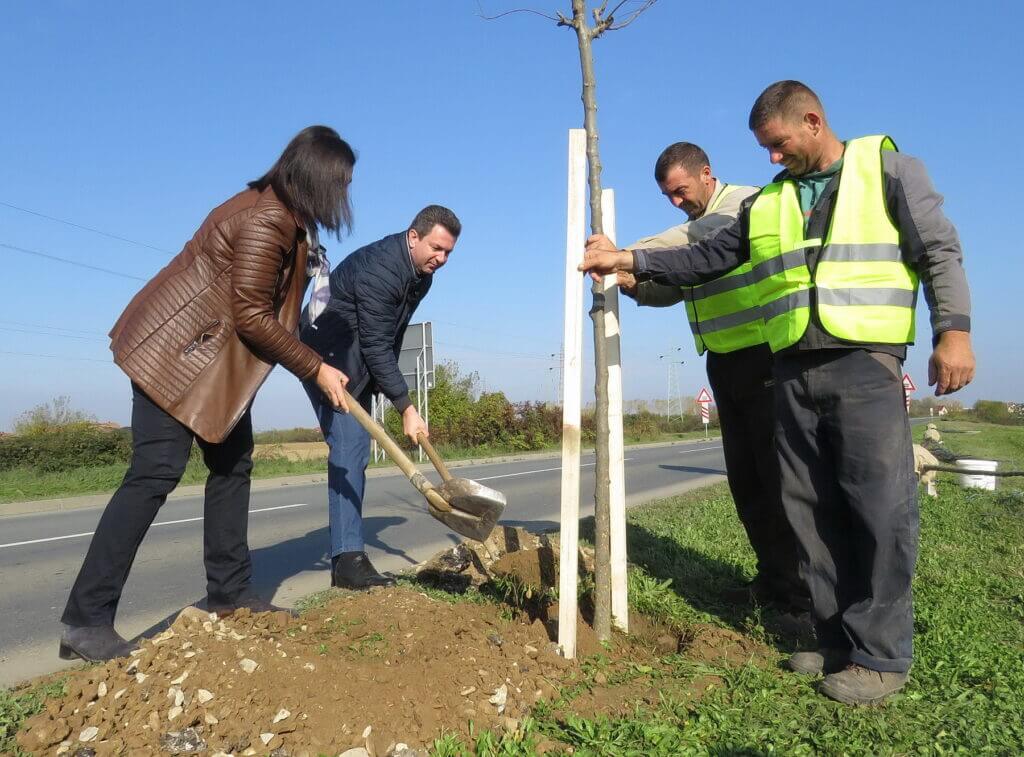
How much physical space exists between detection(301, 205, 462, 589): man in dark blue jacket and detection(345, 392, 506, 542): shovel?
0.55 metres

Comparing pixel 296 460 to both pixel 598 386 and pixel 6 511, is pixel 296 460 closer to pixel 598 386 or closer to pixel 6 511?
pixel 6 511

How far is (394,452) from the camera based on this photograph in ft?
10.9

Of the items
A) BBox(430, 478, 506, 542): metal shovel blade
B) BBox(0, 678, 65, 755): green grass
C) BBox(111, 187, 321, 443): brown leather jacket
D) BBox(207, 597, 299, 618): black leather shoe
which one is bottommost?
BBox(0, 678, 65, 755): green grass

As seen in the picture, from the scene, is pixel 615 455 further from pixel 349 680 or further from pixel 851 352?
pixel 349 680

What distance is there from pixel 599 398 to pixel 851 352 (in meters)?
0.96

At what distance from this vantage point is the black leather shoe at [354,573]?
13.3 ft

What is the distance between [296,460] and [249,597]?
16.1 m

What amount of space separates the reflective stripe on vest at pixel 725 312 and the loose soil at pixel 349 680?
1332 millimetres

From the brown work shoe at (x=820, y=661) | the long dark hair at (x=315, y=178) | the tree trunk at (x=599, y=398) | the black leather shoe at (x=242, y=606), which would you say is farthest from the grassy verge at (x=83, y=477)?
the brown work shoe at (x=820, y=661)

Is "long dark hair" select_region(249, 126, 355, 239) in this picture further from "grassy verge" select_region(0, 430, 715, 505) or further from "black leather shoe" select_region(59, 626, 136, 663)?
"grassy verge" select_region(0, 430, 715, 505)

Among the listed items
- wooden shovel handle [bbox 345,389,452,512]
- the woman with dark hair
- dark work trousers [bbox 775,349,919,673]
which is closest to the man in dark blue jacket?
wooden shovel handle [bbox 345,389,452,512]

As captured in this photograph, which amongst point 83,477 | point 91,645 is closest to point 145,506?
point 91,645

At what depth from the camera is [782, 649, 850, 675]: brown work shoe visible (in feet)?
9.29

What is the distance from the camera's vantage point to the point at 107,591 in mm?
2867
